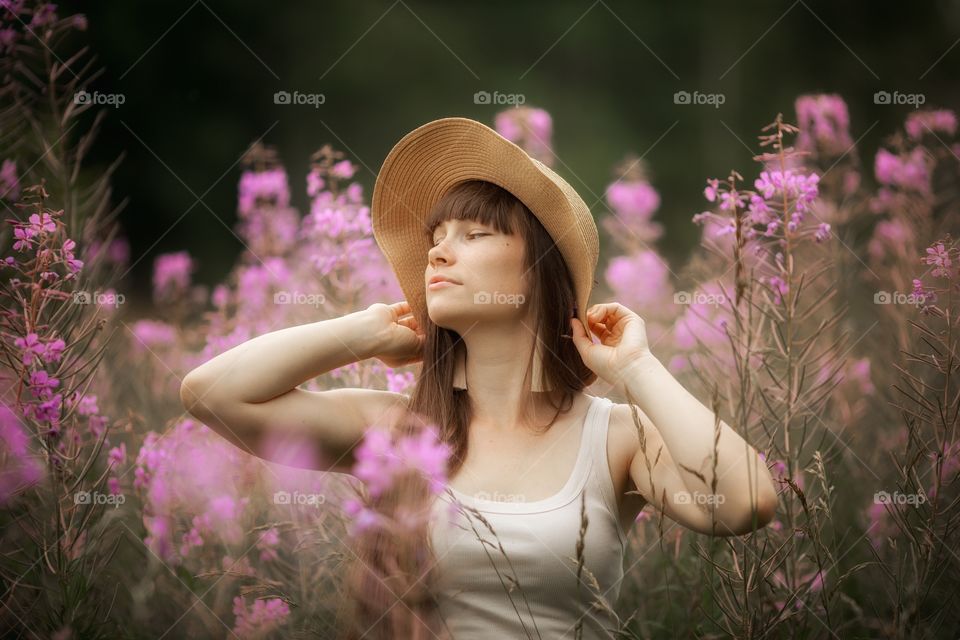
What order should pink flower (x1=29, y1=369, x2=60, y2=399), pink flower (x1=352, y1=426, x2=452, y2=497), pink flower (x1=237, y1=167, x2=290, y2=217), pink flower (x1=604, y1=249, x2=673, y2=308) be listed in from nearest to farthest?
pink flower (x1=352, y1=426, x2=452, y2=497) → pink flower (x1=29, y1=369, x2=60, y2=399) → pink flower (x1=237, y1=167, x2=290, y2=217) → pink flower (x1=604, y1=249, x2=673, y2=308)

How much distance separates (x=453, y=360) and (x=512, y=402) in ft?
0.54

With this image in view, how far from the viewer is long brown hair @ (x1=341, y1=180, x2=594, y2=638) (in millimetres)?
1629

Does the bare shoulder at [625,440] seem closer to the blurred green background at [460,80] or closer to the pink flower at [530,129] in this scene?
the pink flower at [530,129]

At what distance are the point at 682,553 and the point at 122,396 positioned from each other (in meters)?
2.61

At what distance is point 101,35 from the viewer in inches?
457

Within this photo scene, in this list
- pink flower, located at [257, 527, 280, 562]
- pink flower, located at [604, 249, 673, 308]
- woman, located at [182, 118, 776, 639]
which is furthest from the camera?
pink flower, located at [604, 249, 673, 308]

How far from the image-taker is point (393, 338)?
5.98 ft

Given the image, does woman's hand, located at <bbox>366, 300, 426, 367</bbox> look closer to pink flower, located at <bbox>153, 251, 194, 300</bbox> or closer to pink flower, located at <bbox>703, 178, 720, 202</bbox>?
pink flower, located at <bbox>703, 178, 720, 202</bbox>

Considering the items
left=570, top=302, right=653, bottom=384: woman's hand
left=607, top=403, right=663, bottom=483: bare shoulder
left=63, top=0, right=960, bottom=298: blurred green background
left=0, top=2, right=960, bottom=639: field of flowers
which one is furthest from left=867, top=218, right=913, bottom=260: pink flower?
left=63, top=0, right=960, bottom=298: blurred green background

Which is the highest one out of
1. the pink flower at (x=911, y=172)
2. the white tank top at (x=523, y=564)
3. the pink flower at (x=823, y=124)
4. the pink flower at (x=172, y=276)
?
the pink flower at (x=823, y=124)

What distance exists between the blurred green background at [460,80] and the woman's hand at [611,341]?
32.3ft

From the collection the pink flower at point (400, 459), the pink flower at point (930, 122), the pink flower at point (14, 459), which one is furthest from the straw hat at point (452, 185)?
the pink flower at point (930, 122)

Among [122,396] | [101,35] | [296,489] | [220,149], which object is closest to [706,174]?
[220,149]

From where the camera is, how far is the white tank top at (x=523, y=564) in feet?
5.16
